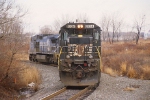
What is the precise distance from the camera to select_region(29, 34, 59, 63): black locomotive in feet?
64.0

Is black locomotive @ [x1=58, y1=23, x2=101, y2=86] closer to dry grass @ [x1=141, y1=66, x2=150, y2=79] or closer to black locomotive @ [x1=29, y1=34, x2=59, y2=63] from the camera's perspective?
dry grass @ [x1=141, y1=66, x2=150, y2=79]

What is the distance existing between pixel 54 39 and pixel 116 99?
11.8 metres

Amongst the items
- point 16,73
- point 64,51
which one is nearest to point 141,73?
point 64,51

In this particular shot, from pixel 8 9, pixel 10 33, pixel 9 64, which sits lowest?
pixel 9 64

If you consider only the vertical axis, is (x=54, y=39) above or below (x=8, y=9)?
below

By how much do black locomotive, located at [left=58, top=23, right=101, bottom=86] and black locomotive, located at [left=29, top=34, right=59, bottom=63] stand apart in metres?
7.22

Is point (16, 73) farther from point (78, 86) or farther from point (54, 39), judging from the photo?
point (54, 39)

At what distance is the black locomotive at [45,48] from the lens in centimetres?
1951

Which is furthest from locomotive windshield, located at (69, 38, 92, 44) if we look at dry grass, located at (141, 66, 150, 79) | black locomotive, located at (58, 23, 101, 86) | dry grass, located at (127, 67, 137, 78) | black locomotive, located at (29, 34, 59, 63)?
black locomotive, located at (29, 34, 59, 63)

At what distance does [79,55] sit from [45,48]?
37.7 ft

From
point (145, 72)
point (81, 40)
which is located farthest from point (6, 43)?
point (145, 72)

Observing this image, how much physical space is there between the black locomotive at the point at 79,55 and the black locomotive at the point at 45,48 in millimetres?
7217

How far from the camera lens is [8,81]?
11.8 meters

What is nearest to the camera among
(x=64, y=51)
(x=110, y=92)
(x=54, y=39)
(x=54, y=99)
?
(x=54, y=99)
